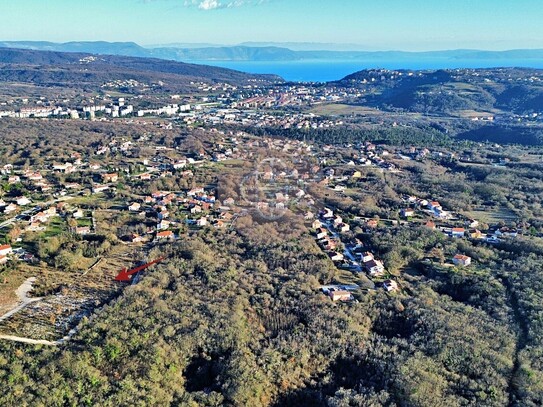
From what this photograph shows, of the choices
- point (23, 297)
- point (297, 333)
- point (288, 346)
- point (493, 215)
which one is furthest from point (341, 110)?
point (288, 346)

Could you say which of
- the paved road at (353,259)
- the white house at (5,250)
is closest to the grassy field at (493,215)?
the paved road at (353,259)

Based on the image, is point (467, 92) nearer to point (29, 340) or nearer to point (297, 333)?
point (297, 333)

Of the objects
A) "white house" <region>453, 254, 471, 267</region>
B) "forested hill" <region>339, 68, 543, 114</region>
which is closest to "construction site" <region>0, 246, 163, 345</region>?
"white house" <region>453, 254, 471, 267</region>

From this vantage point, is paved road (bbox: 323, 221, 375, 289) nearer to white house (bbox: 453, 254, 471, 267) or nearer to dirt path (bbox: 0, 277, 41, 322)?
white house (bbox: 453, 254, 471, 267)

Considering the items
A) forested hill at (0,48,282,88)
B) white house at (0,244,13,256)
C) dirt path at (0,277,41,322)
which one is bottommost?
dirt path at (0,277,41,322)

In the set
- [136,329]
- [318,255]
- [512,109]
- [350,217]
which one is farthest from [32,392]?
[512,109]

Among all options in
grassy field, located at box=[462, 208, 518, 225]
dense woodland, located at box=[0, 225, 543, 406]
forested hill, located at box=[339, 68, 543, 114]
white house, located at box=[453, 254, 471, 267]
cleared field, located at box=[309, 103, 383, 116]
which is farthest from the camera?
forested hill, located at box=[339, 68, 543, 114]

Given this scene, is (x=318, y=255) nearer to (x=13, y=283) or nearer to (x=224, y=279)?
(x=224, y=279)
